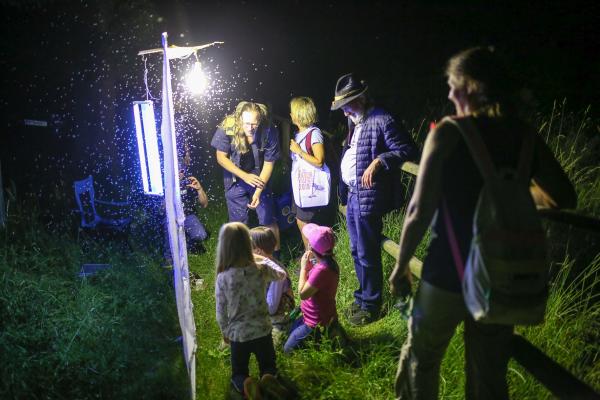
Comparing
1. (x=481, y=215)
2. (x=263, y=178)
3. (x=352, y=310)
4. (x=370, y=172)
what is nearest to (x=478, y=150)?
(x=481, y=215)

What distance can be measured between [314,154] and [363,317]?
5.64 feet

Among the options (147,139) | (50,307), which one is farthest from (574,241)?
(50,307)

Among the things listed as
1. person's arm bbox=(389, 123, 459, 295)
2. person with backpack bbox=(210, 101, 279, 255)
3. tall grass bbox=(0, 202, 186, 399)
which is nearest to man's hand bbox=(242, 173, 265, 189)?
person with backpack bbox=(210, 101, 279, 255)

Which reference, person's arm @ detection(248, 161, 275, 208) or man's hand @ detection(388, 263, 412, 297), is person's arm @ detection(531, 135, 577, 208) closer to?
man's hand @ detection(388, 263, 412, 297)

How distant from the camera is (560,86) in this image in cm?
1041

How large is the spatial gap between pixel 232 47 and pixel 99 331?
904 centimetres

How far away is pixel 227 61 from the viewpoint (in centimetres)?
1145

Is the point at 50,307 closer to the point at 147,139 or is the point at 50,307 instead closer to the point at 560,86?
the point at 147,139

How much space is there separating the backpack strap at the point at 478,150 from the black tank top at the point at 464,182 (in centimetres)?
3

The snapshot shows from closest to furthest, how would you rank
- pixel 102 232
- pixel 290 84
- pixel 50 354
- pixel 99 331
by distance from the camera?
1. pixel 50 354
2. pixel 99 331
3. pixel 102 232
4. pixel 290 84

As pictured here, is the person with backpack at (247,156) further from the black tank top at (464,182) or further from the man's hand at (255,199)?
the black tank top at (464,182)

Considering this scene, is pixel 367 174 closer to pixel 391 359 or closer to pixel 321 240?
pixel 321 240

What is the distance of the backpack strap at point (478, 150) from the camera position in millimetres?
1943

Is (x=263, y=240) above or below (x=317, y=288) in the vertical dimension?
above
